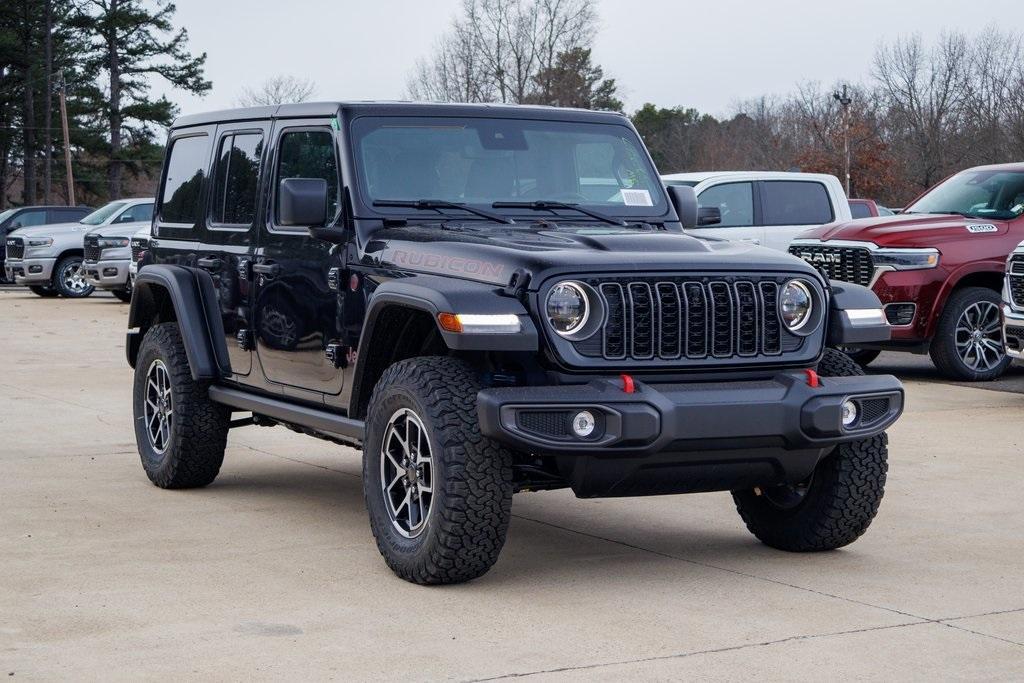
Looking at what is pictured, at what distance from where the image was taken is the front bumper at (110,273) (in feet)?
81.1

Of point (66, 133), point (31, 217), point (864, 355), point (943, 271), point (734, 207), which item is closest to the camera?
point (943, 271)

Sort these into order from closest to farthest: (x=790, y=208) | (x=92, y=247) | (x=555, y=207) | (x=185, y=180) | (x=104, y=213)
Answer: (x=555, y=207) → (x=185, y=180) → (x=790, y=208) → (x=92, y=247) → (x=104, y=213)

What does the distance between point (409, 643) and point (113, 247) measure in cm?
2098

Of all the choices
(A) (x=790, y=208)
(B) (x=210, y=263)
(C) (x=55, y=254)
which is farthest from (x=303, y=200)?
(C) (x=55, y=254)

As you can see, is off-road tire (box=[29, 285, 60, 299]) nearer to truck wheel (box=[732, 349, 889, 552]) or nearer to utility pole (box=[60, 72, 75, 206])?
truck wheel (box=[732, 349, 889, 552])

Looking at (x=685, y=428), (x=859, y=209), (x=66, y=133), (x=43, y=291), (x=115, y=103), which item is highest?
(x=115, y=103)

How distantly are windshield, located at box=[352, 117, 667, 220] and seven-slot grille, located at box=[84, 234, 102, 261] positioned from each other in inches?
749

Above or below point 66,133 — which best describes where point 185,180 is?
below

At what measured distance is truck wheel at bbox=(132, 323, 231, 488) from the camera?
7.94 meters

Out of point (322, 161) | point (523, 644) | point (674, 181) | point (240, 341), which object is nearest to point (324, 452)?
point (240, 341)

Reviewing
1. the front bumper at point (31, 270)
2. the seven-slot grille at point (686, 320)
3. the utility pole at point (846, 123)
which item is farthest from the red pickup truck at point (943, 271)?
the utility pole at point (846, 123)

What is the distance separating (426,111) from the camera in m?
7.04

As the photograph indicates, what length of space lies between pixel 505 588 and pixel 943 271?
8516 millimetres

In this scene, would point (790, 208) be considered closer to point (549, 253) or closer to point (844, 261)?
point (844, 261)
